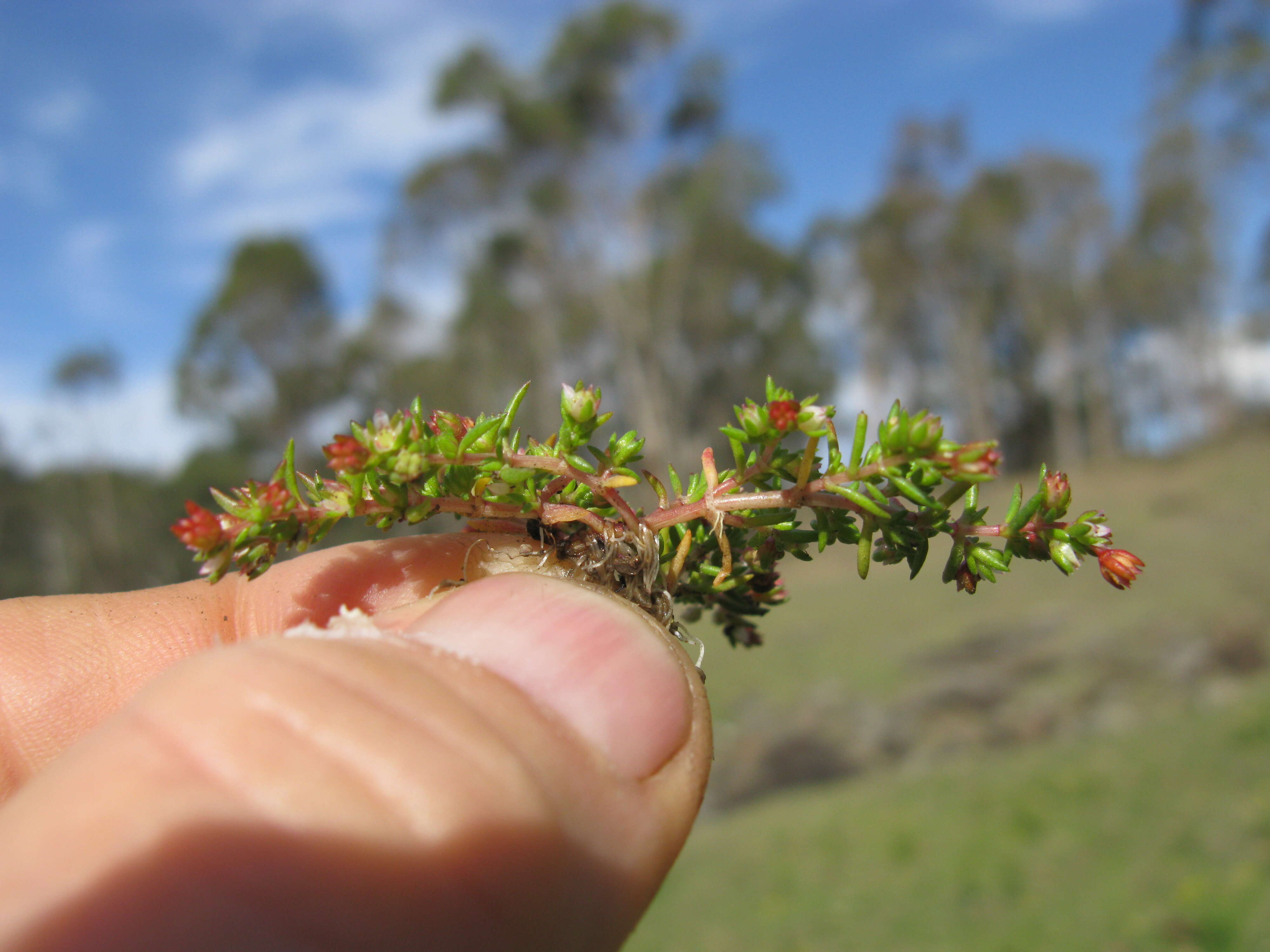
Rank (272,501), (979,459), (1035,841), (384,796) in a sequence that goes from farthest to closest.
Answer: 1. (1035,841)
2. (272,501)
3. (979,459)
4. (384,796)

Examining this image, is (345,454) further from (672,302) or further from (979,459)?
(672,302)

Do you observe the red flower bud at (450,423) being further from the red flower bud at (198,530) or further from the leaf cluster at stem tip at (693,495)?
the red flower bud at (198,530)

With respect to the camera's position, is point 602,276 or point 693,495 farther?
A: point 602,276

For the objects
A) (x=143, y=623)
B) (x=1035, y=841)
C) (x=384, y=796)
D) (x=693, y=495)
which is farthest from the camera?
(x=1035, y=841)

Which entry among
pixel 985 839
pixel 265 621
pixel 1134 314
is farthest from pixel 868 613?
pixel 1134 314

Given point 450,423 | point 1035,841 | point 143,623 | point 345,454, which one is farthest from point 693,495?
point 1035,841

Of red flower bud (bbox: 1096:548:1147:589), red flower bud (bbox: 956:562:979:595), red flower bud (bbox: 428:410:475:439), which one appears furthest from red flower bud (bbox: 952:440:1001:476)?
red flower bud (bbox: 428:410:475:439)

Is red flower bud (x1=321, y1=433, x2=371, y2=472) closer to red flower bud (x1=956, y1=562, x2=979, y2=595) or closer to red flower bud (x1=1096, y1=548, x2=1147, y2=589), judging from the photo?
red flower bud (x1=956, y1=562, x2=979, y2=595)
